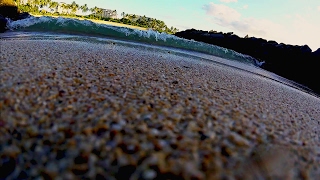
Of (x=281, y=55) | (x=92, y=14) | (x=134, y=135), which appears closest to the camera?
(x=134, y=135)

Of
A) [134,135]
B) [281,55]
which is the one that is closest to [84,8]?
[281,55]

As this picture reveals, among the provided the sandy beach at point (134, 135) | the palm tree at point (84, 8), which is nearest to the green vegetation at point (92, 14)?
the palm tree at point (84, 8)

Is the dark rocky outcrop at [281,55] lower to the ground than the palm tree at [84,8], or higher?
higher

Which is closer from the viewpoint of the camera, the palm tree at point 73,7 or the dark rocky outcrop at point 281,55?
the dark rocky outcrop at point 281,55

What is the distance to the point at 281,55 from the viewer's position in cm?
2030

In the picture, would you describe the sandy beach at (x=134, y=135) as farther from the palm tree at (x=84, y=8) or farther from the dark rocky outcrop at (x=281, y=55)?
the palm tree at (x=84, y=8)

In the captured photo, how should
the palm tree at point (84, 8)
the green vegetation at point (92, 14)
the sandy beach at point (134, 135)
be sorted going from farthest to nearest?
the palm tree at point (84, 8)
the green vegetation at point (92, 14)
the sandy beach at point (134, 135)

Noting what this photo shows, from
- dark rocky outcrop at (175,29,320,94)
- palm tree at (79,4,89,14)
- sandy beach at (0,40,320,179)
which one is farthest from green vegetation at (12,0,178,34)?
sandy beach at (0,40,320,179)

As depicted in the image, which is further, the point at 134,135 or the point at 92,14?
the point at 92,14

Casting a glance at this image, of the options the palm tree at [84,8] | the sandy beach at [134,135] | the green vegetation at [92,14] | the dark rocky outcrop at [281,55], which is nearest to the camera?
the sandy beach at [134,135]

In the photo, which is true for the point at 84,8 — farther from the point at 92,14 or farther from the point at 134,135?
the point at 134,135

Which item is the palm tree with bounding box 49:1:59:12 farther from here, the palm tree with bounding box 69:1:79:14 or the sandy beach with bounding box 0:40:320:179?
the sandy beach with bounding box 0:40:320:179

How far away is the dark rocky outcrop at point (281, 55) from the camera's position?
14.4 metres

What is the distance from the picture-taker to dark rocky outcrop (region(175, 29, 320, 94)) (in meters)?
14.4
